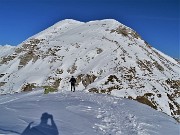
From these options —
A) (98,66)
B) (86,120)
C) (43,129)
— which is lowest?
(43,129)

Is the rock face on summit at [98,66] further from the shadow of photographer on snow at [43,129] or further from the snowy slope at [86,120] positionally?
the shadow of photographer on snow at [43,129]

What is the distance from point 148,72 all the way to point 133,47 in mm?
16970

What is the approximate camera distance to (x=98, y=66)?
274 feet

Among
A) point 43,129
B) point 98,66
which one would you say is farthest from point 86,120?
point 98,66

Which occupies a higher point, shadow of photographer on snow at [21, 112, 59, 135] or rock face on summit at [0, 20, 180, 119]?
rock face on summit at [0, 20, 180, 119]

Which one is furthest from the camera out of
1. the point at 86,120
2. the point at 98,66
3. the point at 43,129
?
the point at 98,66

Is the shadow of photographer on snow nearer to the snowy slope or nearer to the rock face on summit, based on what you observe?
the snowy slope

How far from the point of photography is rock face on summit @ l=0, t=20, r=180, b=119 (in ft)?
231

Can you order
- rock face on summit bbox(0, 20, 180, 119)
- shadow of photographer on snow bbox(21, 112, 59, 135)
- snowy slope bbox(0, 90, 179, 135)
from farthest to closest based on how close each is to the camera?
rock face on summit bbox(0, 20, 180, 119)
snowy slope bbox(0, 90, 179, 135)
shadow of photographer on snow bbox(21, 112, 59, 135)

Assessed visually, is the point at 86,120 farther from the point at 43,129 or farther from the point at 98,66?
the point at 98,66

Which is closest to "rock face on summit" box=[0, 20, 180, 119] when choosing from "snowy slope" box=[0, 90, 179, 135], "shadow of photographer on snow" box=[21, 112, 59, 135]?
"snowy slope" box=[0, 90, 179, 135]

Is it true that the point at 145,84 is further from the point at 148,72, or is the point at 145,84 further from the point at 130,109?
the point at 130,109

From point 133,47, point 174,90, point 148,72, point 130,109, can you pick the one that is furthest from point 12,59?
point 130,109

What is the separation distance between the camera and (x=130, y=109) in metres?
20.0
